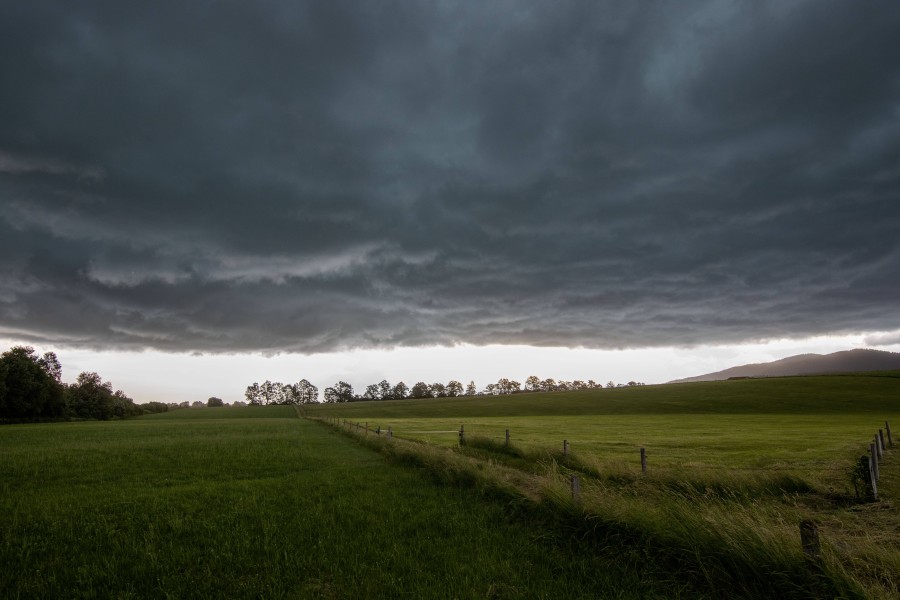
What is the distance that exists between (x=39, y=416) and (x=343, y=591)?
13011 centimetres

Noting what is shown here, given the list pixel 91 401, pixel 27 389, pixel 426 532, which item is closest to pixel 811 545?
pixel 426 532

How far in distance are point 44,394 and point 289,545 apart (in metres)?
120

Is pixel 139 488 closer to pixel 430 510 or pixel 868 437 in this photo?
pixel 430 510

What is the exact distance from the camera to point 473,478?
651 inches

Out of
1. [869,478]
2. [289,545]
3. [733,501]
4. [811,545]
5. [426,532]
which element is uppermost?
[811,545]

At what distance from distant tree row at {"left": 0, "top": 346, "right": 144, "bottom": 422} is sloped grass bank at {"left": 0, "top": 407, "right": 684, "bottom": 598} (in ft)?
327

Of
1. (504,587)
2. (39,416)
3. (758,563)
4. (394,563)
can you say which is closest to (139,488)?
(394,563)

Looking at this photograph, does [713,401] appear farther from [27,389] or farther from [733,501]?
[27,389]

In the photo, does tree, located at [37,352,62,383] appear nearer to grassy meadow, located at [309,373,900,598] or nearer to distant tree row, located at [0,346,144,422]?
distant tree row, located at [0,346,144,422]

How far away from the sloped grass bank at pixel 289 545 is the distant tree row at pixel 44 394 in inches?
3919

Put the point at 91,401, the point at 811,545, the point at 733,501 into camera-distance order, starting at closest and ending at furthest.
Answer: the point at 811,545, the point at 733,501, the point at 91,401

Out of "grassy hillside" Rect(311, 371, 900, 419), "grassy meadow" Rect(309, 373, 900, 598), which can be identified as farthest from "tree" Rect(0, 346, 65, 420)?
"grassy meadow" Rect(309, 373, 900, 598)

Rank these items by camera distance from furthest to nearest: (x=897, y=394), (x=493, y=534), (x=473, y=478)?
1. (x=897, y=394)
2. (x=473, y=478)
3. (x=493, y=534)

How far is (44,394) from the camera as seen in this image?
95.4m
